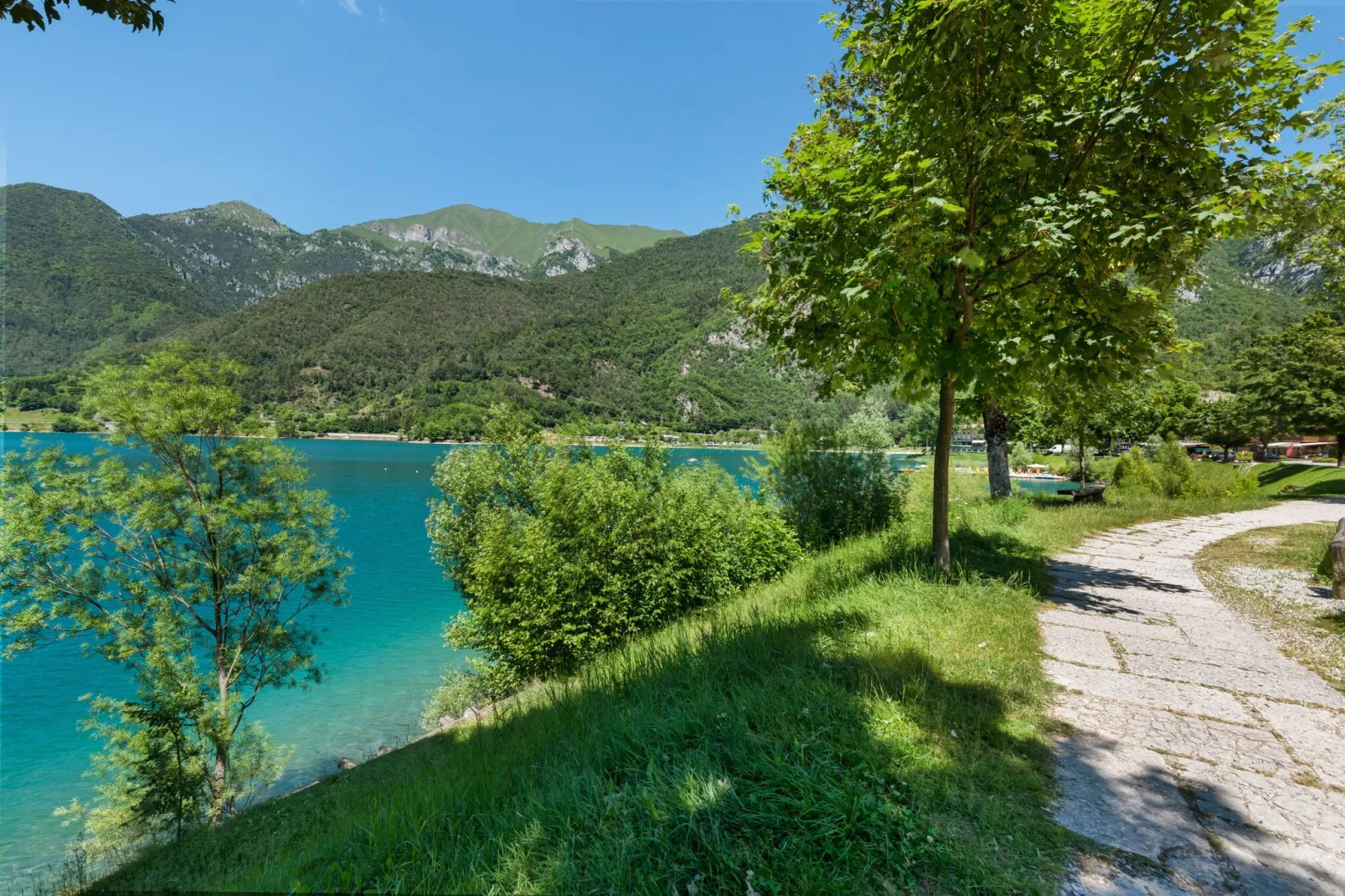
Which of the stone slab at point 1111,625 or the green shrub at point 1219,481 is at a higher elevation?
the stone slab at point 1111,625

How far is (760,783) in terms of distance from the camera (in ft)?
8.76

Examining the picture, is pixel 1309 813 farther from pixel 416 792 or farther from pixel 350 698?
pixel 350 698

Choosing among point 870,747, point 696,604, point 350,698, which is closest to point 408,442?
point 350,698

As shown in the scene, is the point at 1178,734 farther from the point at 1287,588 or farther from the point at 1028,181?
the point at 1287,588

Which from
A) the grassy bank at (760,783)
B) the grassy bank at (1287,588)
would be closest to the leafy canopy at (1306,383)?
the grassy bank at (1287,588)

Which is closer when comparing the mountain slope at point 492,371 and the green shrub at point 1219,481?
the green shrub at point 1219,481

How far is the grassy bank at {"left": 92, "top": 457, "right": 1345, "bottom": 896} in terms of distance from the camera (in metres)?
2.23

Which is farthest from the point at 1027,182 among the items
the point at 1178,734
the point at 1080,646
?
the point at 1178,734

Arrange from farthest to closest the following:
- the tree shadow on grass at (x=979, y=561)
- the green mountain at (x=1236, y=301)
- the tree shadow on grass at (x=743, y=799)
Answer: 1. the green mountain at (x=1236, y=301)
2. the tree shadow on grass at (x=979, y=561)
3. the tree shadow on grass at (x=743, y=799)

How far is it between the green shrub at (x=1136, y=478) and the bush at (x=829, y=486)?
974cm

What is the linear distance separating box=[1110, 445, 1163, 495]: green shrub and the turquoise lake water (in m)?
14.1

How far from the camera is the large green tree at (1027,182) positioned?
4410 mm

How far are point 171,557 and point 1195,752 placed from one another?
20.7m

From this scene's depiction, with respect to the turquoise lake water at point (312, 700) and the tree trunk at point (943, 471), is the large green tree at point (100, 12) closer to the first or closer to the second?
the tree trunk at point (943, 471)
